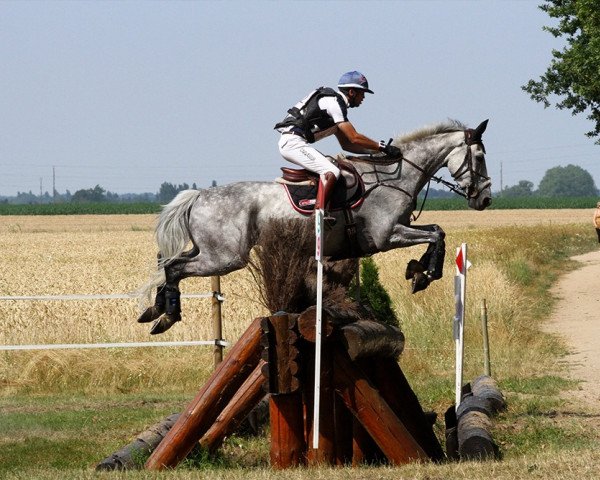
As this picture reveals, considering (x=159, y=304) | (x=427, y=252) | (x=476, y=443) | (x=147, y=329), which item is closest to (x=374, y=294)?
(x=147, y=329)

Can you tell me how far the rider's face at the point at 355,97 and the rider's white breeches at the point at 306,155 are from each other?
0.53 m

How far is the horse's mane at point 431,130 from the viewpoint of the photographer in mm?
11656

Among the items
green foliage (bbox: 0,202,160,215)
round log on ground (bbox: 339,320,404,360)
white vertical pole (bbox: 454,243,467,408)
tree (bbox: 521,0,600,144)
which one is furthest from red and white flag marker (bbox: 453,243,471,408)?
green foliage (bbox: 0,202,160,215)

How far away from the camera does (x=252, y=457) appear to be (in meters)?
9.95

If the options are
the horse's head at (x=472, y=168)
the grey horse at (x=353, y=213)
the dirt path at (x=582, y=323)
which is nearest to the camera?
the grey horse at (x=353, y=213)

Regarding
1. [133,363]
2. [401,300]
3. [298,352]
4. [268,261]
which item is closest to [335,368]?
[298,352]

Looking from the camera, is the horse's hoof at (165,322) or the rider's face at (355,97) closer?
the rider's face at (355,97)

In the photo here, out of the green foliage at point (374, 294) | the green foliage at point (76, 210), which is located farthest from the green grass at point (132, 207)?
the green foliage at point (374, 294)

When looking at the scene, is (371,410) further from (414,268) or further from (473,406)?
(414,268)

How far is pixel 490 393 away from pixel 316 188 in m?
2.70

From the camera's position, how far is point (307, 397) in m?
8.61

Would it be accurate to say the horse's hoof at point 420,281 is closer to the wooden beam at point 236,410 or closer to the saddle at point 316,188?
the saddle at point 316,188

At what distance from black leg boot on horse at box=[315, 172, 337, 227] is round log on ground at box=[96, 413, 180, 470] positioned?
7.61 ft

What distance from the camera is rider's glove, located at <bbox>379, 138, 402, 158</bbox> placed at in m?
11.3
